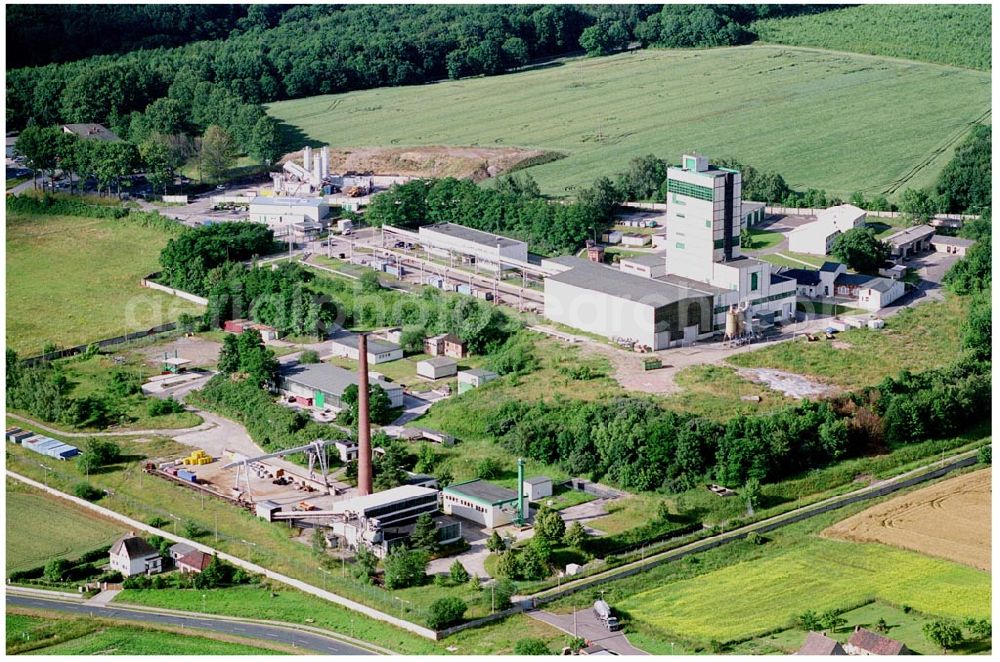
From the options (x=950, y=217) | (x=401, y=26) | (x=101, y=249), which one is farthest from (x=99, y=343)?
(x=401, y=26)

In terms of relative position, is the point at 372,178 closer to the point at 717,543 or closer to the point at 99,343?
the point at 99,343

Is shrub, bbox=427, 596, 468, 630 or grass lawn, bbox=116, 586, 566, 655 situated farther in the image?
shrub, bbox=427, 596, 468, 630

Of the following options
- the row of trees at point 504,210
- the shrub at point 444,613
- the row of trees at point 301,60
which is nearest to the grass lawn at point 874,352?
the row of trees at point 504,210

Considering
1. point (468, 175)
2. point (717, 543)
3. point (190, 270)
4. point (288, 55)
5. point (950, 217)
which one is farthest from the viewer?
point (288, 55)

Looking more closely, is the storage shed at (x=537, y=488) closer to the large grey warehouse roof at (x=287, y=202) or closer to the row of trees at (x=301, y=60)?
the large grey warehouse roof at (x=287, y=202)

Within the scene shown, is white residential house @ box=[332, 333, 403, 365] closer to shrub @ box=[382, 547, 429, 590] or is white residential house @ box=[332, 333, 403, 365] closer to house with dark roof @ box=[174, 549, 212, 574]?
house with dark roof @ box=[174, 549, 212, 574]

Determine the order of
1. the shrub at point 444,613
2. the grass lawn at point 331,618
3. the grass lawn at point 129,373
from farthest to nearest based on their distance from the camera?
the grass lawn at point 129,373 → the shrub at point 444,613 → the grass lawn at point 331,618

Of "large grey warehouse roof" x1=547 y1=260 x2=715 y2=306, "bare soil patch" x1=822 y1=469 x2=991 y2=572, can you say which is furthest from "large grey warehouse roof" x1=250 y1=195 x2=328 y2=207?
"bare soil patch" x1=822 y1=469 x2=991 y2=572
